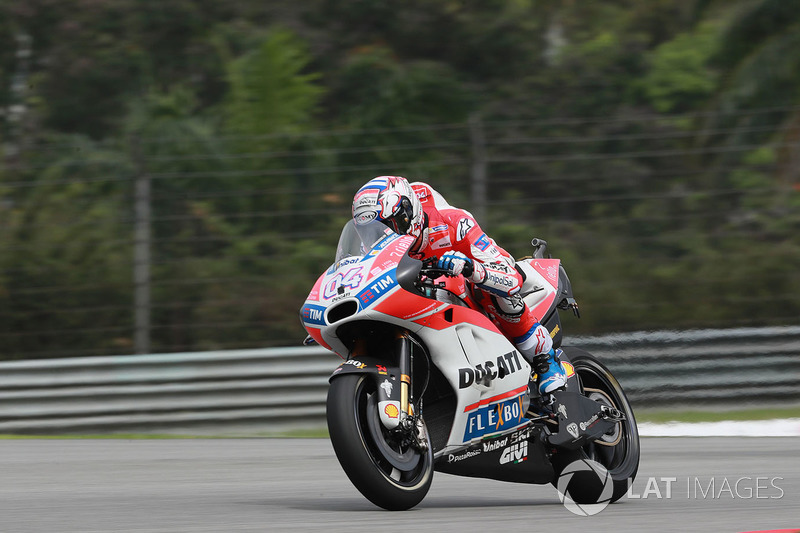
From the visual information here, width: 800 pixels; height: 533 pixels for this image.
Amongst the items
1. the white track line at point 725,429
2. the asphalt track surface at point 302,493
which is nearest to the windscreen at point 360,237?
the asphalt track surface at point 302,493

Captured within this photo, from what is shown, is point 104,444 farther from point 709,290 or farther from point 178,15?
point 178,15

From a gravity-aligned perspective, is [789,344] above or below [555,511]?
below

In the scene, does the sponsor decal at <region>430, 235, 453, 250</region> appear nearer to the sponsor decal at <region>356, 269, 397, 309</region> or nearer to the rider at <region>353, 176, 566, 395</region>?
the rider at <region>353, 176, 566, 395</region>

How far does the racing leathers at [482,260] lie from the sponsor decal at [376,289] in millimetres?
254

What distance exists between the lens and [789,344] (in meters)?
11.0

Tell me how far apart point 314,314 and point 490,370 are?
91cm

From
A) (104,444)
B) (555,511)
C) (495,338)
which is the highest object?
(495,338)

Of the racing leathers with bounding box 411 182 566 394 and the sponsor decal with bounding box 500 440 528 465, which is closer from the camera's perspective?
the racing leathers with bounding box 411 182 566 394

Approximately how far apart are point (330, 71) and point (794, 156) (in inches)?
502

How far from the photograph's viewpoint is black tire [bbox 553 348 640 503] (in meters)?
6.35

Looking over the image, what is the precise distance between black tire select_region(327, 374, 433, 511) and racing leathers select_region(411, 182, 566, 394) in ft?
2.33

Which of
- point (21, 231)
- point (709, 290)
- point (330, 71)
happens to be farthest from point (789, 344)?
point (330, 71)

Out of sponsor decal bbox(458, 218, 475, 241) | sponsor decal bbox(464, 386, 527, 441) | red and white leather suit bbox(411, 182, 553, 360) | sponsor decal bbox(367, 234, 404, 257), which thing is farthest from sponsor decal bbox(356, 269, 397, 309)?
sponsor decal bbox(464, 386, 527, 441)

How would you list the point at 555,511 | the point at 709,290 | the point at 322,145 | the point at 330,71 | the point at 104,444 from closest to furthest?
the point at 555,511
the point at 104,444
the point at 709,290
the point at 322,145
the point at 330,71
